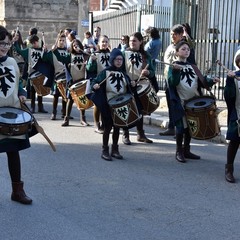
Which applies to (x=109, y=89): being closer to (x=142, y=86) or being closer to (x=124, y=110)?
(x=124, y=110)

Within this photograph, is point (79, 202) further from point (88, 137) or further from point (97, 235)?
point (88, 137)

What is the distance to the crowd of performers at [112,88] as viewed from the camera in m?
5.09

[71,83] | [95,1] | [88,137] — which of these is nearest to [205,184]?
[88,137]

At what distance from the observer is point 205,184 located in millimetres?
5887

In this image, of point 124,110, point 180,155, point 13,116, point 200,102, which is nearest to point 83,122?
point 124,110

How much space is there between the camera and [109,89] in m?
7.01

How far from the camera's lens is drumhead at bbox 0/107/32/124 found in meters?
4.82

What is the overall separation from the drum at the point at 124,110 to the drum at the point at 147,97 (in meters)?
0.55

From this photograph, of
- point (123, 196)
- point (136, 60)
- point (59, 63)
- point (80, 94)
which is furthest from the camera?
point (59, 63)

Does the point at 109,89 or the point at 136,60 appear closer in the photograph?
the point at 109,89

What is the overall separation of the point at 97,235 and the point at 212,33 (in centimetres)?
873

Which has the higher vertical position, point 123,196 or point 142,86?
point 142,86

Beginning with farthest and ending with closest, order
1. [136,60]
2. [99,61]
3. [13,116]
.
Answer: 1. [99,61]
2. [136,60]
3. [13,116]

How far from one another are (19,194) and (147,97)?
300 cm
